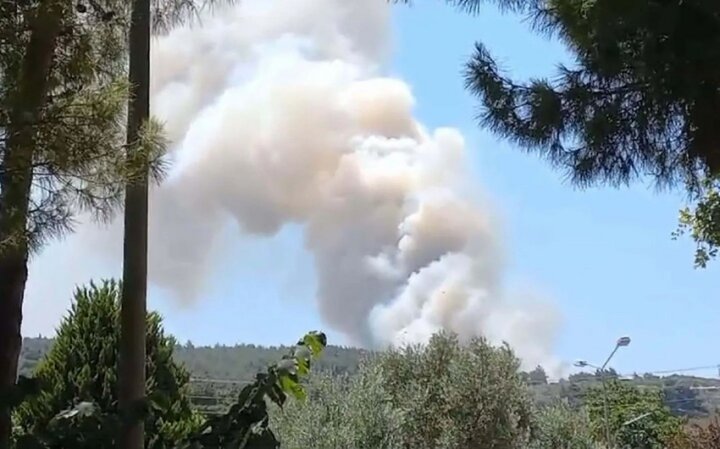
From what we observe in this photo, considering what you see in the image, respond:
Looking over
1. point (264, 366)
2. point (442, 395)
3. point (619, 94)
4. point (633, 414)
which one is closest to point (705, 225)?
point (619, 94)

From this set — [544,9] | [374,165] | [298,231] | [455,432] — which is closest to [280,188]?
[298,231]

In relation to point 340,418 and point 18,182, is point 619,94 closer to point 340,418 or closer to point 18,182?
point 18,182

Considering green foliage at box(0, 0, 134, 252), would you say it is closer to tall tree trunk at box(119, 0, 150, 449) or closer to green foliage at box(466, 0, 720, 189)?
tall tree trunk at box(119, 0, 150, 449)

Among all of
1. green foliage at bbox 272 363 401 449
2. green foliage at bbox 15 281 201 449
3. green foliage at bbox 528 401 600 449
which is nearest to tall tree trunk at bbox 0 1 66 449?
green foliage at bbox 15 281 201 449

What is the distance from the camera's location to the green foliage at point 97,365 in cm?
674

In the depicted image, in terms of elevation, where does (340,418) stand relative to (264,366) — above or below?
above

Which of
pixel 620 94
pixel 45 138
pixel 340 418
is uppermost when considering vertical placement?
pixel 620 94

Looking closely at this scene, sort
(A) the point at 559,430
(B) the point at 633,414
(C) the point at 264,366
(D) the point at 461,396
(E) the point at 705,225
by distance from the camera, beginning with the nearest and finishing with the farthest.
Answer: (C) the point at 264,366
(E) the point at 705,225
(D) the point at 461,396
(A) the point at 559,430
(B) the point at 633,414

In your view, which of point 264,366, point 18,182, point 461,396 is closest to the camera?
point 18,182

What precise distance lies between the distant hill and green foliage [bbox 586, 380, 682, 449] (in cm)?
73

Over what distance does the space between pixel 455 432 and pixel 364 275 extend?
15.5m

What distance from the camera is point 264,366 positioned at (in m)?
4.68

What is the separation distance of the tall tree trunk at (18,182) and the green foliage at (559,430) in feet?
40.1

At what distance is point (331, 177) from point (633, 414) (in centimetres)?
1950
